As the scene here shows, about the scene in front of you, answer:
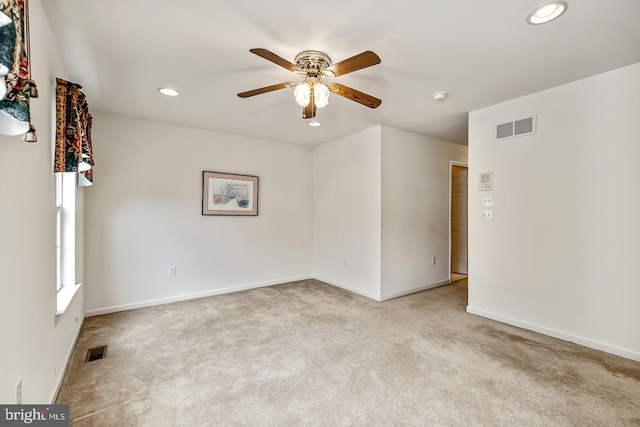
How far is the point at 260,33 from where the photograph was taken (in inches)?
75.1

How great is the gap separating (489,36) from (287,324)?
307 centimetres

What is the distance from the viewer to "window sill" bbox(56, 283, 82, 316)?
83.0 inches

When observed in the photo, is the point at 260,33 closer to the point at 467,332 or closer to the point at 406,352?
the point at 406,352

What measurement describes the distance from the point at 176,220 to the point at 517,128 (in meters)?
4.28

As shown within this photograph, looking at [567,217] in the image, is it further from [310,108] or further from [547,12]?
[310,108]

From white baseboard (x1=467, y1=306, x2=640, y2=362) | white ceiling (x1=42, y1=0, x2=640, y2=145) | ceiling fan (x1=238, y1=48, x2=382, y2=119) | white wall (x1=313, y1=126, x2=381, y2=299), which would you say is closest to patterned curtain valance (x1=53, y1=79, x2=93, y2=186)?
white ceiling (x1=42, y1=0, x2=640, y2=145)

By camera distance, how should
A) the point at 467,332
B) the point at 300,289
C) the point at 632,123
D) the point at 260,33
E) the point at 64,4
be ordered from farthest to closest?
the point at 300,289
the point at 467,332
the point at 632,123
the point at 260,33
the point at 64,4

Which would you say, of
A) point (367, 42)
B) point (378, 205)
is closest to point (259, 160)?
point (378, 205)

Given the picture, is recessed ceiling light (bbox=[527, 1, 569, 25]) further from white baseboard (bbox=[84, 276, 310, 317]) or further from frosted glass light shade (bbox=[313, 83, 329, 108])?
white baseboard (bbox=[84, 276, 310, 317])

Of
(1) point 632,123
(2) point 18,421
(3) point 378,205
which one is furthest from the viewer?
(3) point 378,205

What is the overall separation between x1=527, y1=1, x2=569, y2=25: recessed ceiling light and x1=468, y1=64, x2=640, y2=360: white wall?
4.22 ft

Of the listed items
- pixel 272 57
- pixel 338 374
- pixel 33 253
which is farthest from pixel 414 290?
Answer: pixel 33 253

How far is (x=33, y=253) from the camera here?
151 centimetres

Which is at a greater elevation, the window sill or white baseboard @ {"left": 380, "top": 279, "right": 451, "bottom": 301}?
the window sill
